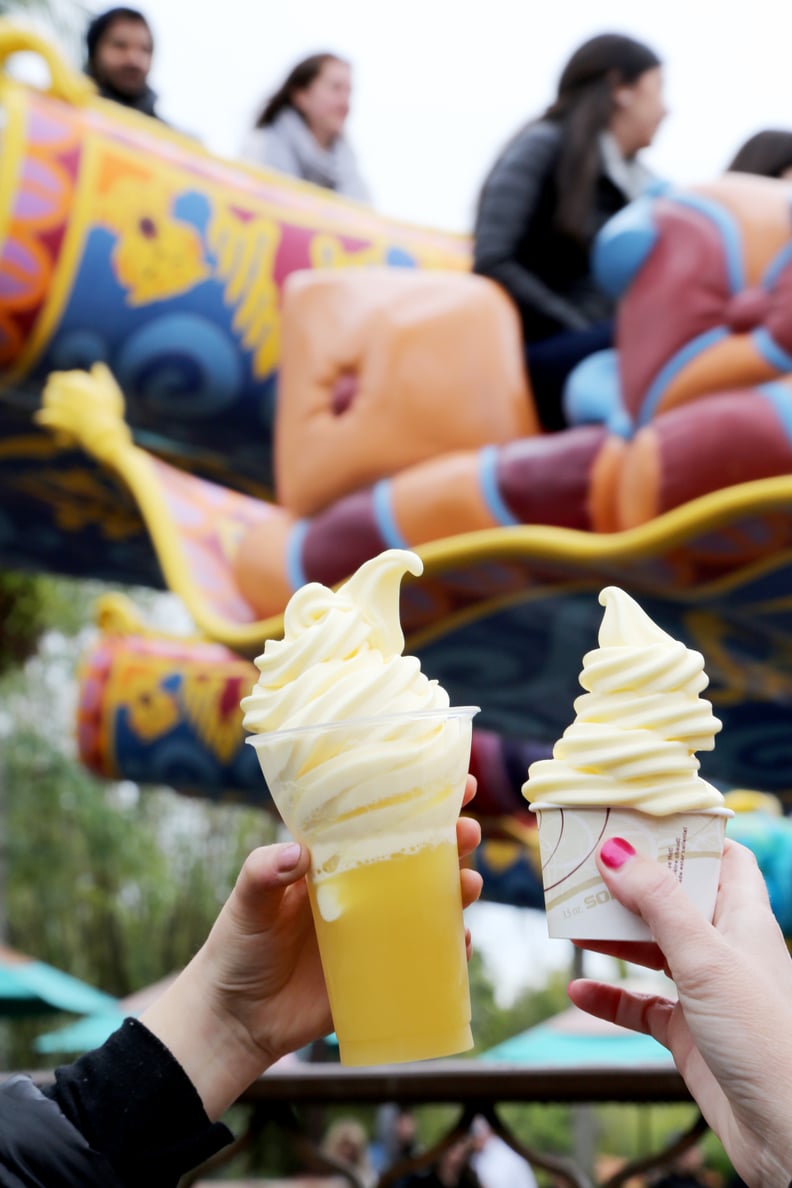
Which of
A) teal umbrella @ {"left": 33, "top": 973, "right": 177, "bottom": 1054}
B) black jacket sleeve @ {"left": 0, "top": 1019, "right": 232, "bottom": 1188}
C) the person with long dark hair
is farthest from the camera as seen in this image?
teal umbrella @ {"left": 33, "top": 973, "right": 177, "bottom": 1054}

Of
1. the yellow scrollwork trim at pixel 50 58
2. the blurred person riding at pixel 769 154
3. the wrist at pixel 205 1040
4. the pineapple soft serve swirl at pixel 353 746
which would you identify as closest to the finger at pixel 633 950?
the pineapple soft serve swirl at pixel 353 746

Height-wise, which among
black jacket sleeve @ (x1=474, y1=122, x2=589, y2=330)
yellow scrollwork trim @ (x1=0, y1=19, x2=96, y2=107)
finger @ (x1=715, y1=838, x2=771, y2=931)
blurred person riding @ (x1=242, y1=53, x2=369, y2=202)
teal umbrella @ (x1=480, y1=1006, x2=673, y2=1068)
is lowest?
teal umbrella @ (x1=480, y1=1006, x2=673, y2=1068)

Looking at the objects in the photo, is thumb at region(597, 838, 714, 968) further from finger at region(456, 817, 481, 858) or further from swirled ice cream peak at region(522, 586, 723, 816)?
finger at region(456, 817, 481, 858)

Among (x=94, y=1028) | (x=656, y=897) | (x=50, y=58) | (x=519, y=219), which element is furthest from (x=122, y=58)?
(x=94, y=1028)

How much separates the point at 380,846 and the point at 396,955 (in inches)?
3.5

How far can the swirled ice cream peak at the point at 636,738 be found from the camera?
118cm

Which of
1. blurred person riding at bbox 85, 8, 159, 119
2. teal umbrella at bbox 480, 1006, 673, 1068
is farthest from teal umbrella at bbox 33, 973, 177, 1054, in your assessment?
blurred person riding at bbox 85, 8, 159, 119

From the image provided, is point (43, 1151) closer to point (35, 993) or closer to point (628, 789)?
point (628, 789)

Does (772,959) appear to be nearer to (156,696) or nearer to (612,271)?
(612,271)

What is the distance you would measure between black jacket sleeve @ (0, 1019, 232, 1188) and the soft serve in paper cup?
1.10ft

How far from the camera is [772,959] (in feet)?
3.56

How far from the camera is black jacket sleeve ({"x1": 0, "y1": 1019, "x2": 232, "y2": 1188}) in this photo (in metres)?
1.14

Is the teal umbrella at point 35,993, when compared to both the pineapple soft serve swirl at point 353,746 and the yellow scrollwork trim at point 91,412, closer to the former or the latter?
the yellow scrollwork trim at point 91,412

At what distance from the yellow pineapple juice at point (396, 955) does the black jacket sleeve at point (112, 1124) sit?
0.15 meters
